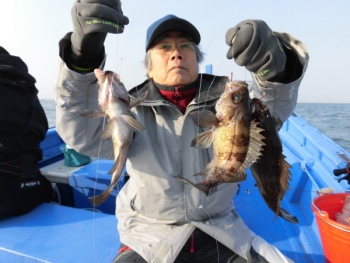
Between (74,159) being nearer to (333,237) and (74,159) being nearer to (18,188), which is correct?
(18,188)

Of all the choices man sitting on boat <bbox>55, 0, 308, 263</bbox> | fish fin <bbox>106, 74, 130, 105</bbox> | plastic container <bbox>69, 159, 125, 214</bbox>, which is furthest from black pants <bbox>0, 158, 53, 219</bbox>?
fish fin <bbox>106, 74, 130, 105</bbox>

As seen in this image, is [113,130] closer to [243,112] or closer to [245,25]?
[243,112]

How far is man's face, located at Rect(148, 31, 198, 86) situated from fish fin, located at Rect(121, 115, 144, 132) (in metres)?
0.54

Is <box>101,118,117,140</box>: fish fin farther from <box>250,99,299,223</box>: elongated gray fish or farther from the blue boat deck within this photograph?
the blue boat deck

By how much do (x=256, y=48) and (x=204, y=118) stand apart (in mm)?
554

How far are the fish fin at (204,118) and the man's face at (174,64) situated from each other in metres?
0.62

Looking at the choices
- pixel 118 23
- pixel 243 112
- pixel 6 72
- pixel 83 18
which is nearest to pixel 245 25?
pixel 243 112

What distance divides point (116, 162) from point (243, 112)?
983mm

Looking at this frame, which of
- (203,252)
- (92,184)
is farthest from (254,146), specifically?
(92,184)

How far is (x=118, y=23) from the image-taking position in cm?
189

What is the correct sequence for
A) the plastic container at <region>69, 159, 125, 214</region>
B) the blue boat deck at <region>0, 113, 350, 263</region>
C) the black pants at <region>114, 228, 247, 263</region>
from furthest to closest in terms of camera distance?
1. the plastic container at <region>69, 159, 125, 214</region>
2. the blue boat deck at <region>0, 113, 350, 263</region>
3. the black pants at <region>114, 228, 247, 263</region>

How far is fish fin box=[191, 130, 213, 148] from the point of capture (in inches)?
69.4

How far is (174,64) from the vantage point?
2.23 meters

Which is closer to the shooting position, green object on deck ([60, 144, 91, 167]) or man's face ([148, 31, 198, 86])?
man's face ([148, 31, 198, 86])
